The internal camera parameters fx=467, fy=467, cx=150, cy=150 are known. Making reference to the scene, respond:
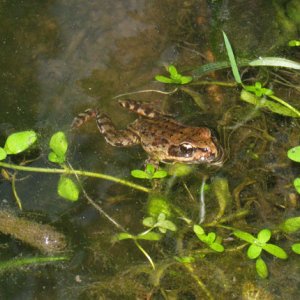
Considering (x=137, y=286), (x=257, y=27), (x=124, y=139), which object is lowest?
(x=137, y=286)

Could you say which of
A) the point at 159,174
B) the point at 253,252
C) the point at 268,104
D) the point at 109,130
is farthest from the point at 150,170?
the point at 268,104

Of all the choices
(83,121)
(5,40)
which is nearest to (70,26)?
(5,40)

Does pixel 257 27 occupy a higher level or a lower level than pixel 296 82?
higher

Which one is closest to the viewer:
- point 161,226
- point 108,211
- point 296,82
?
point 161,226

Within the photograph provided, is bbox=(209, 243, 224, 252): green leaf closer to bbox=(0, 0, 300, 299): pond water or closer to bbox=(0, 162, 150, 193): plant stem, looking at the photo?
bbox=(0, 0, 300, 299): pond water

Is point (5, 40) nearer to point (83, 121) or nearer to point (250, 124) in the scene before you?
point (83, 121)

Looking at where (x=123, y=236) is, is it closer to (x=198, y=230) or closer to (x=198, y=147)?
(x=198, y=230)

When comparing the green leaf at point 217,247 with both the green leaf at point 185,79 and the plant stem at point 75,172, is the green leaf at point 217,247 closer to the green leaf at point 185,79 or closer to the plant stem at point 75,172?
the plant stem at point 75,172
